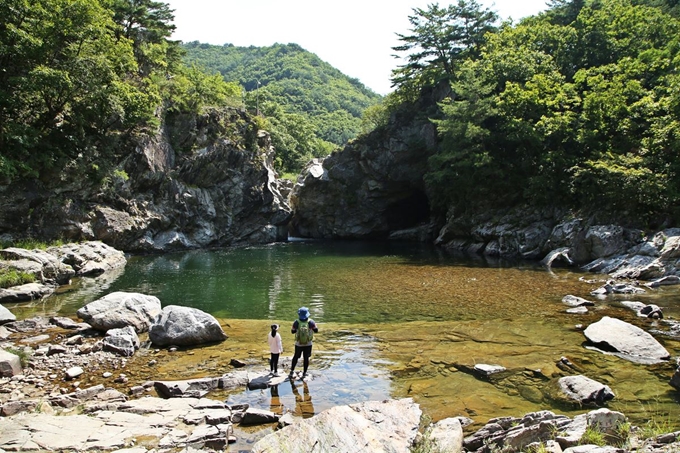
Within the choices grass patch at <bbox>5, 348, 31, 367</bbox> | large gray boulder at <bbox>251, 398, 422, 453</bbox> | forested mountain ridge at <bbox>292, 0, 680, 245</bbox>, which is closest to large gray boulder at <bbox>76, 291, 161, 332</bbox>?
grass patch at <bbox>5, 348, 31, 367</bbox>

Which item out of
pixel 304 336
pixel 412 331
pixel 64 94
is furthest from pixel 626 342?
pixel 64 94

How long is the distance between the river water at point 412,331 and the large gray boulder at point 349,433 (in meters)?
1.50

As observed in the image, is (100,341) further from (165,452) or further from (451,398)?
(451,398)

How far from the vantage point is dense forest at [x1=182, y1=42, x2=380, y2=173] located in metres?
136

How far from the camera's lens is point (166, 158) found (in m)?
43.9

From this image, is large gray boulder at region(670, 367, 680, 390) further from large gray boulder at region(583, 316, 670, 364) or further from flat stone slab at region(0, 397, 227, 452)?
flat stone slab at region(0, 397, 227, 452)

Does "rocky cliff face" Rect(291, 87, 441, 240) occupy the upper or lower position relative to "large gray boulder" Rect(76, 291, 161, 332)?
upper

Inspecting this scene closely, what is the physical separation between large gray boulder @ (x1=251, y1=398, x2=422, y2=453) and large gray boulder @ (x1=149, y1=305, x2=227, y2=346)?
7588 millimetres

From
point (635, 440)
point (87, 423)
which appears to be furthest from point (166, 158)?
point (635, 440)

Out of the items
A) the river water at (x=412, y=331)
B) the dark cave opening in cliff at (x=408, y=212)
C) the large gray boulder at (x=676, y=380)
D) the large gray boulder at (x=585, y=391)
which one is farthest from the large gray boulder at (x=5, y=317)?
the dark cave opening in cliff at (x=408, y=212)

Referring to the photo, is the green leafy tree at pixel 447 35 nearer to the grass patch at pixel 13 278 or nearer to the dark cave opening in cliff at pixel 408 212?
the dark cave opening in cliff at pixel 408 212

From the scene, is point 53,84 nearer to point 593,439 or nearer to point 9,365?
point 9,365

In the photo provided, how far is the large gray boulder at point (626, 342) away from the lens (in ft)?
37.6

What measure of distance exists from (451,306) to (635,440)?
12396mm
